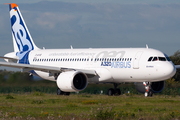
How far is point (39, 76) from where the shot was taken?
3803 cm

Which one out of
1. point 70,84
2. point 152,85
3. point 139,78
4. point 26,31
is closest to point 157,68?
point 139,78

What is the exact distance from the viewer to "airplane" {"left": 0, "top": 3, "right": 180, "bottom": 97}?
29375 mm

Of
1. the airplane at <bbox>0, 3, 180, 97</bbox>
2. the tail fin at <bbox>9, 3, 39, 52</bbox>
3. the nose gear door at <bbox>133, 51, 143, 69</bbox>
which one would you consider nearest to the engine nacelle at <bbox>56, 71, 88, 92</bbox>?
the airplane at <bbox>0, 3, 180, 97</bbox>

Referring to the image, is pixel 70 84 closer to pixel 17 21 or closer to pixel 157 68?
pixel 157 68

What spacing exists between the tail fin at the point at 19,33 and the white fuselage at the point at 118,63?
5155mm

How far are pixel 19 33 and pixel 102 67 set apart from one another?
45.5 ft

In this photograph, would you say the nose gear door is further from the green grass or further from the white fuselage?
the green grass

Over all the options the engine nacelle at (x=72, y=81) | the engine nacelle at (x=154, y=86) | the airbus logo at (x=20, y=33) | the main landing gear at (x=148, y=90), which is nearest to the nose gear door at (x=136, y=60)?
the main landing gear at (x=148, y=90)

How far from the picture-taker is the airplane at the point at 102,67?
96.4 feet

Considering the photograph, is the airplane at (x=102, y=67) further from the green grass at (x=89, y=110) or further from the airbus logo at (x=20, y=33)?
the green grass at (x=89, y=110)

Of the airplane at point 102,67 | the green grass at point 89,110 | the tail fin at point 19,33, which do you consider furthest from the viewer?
the tail fin at point 19,33

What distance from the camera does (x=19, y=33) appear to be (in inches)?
1638

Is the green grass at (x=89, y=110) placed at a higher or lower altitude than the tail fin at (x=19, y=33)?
lower

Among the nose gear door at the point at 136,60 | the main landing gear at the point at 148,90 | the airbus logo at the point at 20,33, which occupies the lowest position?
the main landing gear at the point at 148,90
